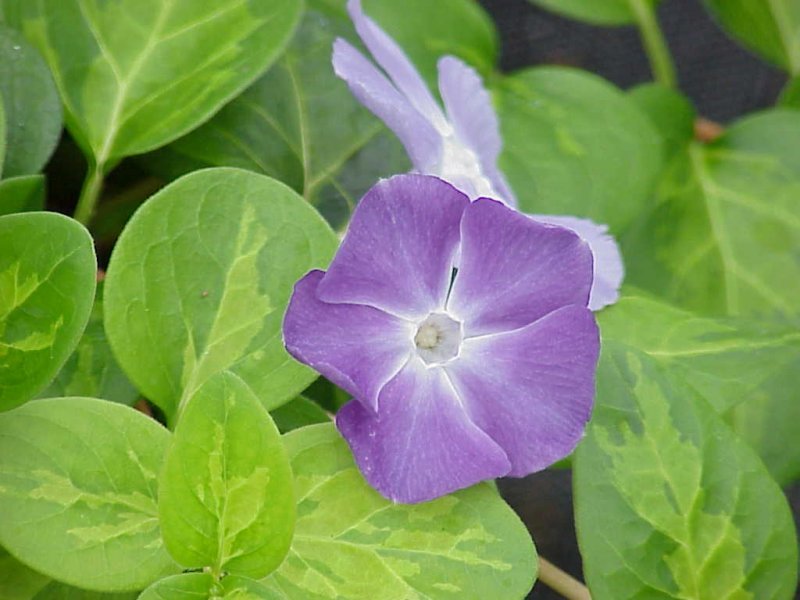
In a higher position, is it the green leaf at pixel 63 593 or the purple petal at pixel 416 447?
the purple petal at pixel 416 447

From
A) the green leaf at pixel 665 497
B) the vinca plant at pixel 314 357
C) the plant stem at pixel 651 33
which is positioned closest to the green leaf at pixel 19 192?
the vinca plant at pixel 314 357

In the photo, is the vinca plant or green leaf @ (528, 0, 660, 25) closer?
the vinca plant

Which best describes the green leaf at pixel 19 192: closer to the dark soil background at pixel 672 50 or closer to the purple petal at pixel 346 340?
the purple petal at pixel 346 340

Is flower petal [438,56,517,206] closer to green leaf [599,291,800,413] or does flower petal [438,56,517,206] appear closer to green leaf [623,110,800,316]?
green leaf [599,291,800,413]

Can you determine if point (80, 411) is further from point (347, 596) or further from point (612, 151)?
point (612, 151)

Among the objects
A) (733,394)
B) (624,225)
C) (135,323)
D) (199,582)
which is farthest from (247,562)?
(624,225)

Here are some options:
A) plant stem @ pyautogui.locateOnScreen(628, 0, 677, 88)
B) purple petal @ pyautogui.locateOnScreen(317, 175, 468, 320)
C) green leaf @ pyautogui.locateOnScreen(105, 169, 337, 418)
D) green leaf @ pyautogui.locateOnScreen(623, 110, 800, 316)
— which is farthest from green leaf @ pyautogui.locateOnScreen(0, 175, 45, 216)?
plant stem @ pyautogui.locateOnScreen(628, 0, 677, 88)
